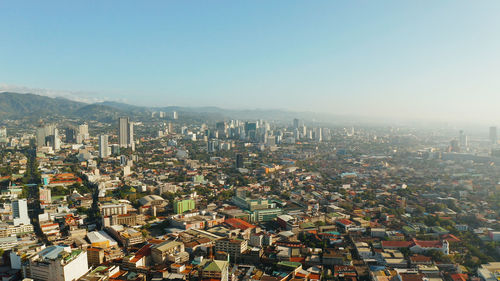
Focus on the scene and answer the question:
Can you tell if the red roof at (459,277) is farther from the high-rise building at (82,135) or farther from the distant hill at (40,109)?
the distant hill at (40,109)

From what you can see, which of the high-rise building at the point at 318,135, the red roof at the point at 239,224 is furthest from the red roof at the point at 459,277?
the high-rise building at the point at 318,135

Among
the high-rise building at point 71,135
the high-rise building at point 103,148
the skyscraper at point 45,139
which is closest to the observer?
the high-rise building at point 103,148

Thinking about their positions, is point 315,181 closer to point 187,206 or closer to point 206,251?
point 187,206

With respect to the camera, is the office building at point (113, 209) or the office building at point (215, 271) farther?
the office building at point (113, 209)

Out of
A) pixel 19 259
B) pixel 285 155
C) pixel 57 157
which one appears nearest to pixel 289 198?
pixel 19 259

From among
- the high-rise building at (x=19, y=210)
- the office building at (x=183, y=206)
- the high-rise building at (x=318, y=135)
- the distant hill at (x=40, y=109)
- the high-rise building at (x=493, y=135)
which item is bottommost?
the office building at (x=183, y=206)

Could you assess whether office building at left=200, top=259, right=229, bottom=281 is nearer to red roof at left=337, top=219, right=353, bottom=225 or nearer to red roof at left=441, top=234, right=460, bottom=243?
red roof at left=337, top=219, right=353, bottom=225

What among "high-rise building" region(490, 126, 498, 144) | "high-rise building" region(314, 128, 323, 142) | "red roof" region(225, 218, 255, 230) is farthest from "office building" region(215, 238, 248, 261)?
"high-rise building" region(314, 128, 323, 142)

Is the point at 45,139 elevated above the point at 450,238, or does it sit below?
above

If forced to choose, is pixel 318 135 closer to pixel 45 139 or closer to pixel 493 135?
pixel 493 135

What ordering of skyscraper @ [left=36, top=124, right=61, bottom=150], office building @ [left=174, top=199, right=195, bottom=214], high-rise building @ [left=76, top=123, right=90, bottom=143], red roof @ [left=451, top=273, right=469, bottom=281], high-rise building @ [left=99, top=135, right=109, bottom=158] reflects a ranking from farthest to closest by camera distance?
high-rise building @ [left=76, top=123, right=90, bottom=143]
skyscraper @ [left=36, top=124, right=61, bottom=150]
high-rise building @ [left=99, top=135, right=109, bottom=158]
office building @ [left=174, top=199, right=195, bottom=214]
red roof @ [left=451, top=273, right=469, bottom=281]

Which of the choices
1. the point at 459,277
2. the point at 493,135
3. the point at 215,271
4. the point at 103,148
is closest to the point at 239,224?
the point at 215,271
